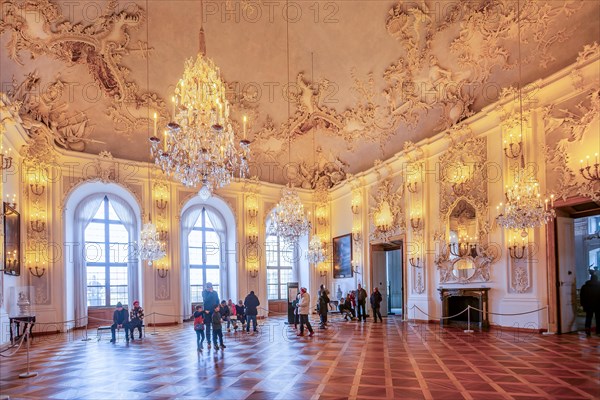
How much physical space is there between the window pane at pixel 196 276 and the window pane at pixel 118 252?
2705 millimetres

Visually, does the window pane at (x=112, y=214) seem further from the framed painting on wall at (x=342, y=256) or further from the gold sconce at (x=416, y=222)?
the gold sconce at (x=416, y=222)

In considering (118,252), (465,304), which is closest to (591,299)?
(465,304)

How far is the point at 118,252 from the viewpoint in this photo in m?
17.4

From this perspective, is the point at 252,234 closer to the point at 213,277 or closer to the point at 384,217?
the point at 213,277

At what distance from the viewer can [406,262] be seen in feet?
50.3

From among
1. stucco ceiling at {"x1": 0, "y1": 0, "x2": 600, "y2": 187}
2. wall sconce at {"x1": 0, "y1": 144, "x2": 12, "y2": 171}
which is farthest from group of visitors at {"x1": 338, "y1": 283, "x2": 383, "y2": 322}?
wall sconce at {"x1": 0, "y1": 144, "x2": 12, "y2": 171}

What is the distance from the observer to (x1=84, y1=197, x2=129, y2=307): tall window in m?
16.8

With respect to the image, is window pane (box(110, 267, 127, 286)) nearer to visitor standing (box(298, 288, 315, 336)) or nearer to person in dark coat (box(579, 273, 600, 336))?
visitor standing (box(298, 288, 315, 336))

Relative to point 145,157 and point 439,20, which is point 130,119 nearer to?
point 145,157

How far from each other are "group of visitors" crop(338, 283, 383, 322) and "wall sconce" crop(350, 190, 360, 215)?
131 inches

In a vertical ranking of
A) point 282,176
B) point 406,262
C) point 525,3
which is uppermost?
point 525,3

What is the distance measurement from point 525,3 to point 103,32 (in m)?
9.87

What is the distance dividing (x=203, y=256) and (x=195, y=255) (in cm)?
34

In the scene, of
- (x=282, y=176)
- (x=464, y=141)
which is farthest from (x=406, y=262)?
(x=282, y=176)
